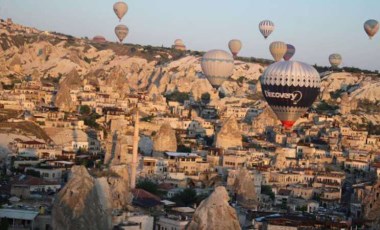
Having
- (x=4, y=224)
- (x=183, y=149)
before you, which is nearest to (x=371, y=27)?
(x=183, y=149)

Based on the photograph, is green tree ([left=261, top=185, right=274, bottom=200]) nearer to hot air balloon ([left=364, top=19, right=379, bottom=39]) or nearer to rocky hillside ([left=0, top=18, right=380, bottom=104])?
hot air balloon ([left=364, top=19, right=379, bottom=39])

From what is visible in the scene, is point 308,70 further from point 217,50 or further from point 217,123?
point 217,50

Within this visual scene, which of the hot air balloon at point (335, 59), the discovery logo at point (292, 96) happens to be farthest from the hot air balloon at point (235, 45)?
the discovery logo at point (292, 96)

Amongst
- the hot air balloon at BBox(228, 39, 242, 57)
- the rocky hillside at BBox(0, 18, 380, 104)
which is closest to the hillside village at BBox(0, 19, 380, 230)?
the rocky hillside at BBox(0, 18, 380, 104)

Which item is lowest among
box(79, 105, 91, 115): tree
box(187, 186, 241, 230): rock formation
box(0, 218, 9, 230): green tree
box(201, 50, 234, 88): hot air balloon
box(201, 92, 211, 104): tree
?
box(0, 218, 9, 230): green tree

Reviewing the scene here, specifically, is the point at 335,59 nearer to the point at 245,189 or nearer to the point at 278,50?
the point at 278,50

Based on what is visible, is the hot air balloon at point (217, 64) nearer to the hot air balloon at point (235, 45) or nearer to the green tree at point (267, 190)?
Result: the hot air balloon at point (235, 45)
